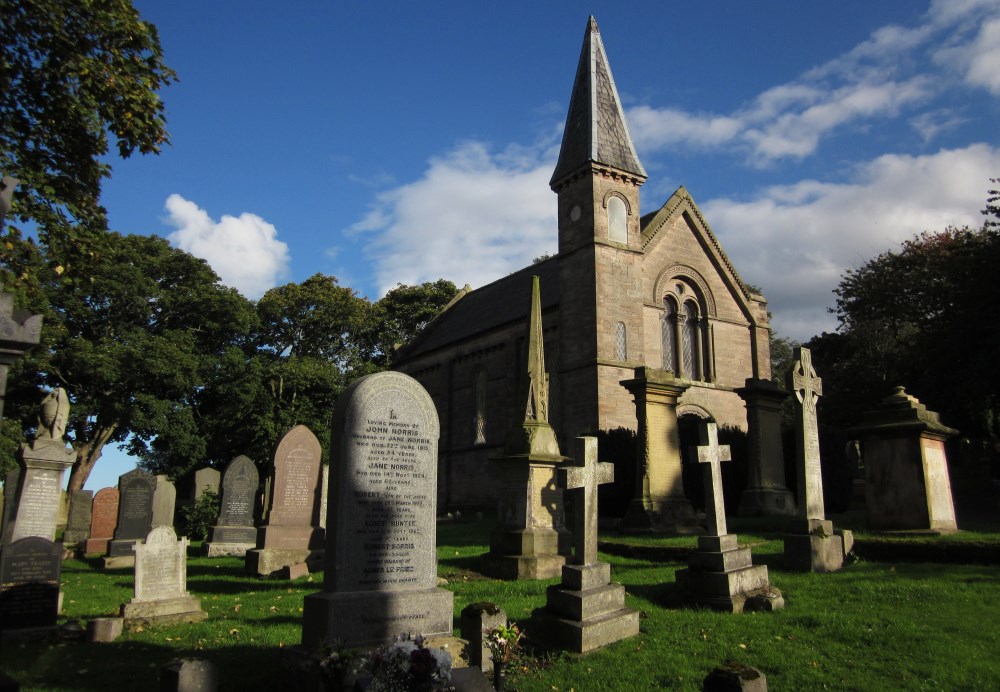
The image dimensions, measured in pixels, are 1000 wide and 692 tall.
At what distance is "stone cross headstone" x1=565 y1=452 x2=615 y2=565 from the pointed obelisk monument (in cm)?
333

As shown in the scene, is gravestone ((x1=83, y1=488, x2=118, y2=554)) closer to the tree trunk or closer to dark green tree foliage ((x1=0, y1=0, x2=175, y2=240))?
dark green tree foliage ((x1=0, y1=0, x2=175, y2=240))

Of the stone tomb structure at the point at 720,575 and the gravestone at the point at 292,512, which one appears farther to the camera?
the gravestone at the point at 292,512

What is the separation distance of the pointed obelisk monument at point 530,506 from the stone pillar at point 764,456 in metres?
6.03

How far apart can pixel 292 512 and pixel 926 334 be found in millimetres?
22665

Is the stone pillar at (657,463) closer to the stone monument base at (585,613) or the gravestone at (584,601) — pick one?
the gravestone at (584,601)

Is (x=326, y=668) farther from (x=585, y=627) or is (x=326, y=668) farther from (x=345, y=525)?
(x=585, y=627)

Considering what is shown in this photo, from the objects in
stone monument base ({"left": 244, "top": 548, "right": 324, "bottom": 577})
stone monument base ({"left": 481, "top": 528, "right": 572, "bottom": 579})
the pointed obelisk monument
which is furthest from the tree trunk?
stone monument base ({"left": 481, "top": 528, "right": 572, "bottom": 579})

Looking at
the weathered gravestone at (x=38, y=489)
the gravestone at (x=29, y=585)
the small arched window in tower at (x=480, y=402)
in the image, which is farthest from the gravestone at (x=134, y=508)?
the small arched window in tower at (x=480, y=402)

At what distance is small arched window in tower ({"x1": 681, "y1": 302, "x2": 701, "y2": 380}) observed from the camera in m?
28.2

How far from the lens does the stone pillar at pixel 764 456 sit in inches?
623

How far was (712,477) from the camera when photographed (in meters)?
8.92

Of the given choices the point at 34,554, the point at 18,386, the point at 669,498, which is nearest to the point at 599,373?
the point at 669,498

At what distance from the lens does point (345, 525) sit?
5.86 meters

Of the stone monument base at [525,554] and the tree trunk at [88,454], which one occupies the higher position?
the tree trunk at [88,454]
